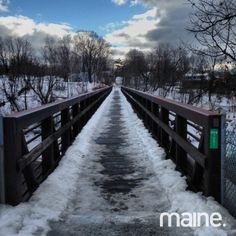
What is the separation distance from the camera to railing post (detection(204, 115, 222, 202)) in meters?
4.75

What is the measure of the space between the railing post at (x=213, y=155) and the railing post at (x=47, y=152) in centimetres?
270

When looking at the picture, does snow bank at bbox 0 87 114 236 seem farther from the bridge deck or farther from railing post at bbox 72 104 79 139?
railing post at bbox 72 104 79 139

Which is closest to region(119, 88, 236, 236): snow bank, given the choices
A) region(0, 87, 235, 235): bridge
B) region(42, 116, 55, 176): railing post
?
region(0, 87, 235, 235): bridge

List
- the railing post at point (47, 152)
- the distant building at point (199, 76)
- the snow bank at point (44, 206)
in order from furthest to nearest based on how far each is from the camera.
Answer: the distant building at point (199, 76) < the railing post at point (47, 152) < the snow bank at point (44, 206)

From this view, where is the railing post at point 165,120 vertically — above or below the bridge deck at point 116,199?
above

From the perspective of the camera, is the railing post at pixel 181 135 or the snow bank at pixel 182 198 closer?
the snow bank at pixel 182 198

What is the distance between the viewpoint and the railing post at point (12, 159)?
471cm

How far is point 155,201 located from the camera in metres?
5.45

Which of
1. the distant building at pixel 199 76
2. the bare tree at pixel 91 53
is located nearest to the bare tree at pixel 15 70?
the distant building at pixel 199 76

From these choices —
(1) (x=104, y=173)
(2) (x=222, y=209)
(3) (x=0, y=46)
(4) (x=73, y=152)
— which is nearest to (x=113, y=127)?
(4) (x=73, y=152)

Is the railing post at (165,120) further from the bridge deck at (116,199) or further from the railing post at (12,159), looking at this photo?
the railing post at (12,159)

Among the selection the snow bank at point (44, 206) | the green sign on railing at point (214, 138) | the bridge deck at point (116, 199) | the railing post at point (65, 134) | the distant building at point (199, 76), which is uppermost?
the distant building at point (199, 76)

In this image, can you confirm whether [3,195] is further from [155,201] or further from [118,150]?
[118,150]

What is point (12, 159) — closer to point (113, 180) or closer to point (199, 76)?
point (113, 180)
